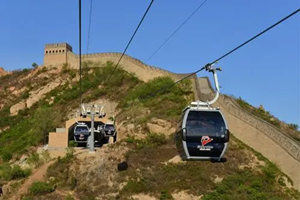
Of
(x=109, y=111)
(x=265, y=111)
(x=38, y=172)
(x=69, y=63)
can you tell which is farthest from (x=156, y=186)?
(x=69, y=63)

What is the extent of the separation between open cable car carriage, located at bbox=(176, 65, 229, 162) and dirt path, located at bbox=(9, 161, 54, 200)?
20.7m

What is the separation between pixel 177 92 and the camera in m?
46.2

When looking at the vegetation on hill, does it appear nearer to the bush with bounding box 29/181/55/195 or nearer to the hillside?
the hillside

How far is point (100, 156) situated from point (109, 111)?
54.8 feet

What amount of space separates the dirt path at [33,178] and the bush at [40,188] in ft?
3.63

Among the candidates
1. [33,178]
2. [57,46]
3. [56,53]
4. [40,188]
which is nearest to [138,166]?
[40,188]

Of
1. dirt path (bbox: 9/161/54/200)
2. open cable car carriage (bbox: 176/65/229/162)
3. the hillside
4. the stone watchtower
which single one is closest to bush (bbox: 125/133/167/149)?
the hillside

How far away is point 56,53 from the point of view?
210 feet

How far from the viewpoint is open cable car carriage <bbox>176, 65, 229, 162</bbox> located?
14.0 m

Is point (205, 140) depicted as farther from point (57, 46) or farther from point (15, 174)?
point (57, 46)

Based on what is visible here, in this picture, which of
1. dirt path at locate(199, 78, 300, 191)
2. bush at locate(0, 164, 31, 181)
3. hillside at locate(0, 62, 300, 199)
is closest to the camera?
hillside at locate(0, 62, 300, 199)

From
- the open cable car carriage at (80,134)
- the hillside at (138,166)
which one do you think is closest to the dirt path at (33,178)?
the hillside at (138,166)

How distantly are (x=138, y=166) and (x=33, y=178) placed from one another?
8.32 m

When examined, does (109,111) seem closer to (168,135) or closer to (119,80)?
(119,80)
